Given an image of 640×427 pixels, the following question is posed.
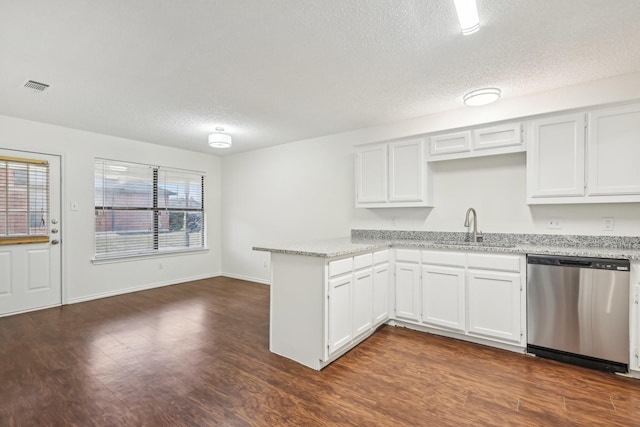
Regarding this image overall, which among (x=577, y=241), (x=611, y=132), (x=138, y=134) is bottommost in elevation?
(x=577, y=241)

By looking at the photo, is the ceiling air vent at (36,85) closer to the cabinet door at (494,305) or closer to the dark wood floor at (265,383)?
the dark wood floor at (265,383)

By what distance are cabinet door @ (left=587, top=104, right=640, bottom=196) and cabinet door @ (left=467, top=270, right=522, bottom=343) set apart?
106 centimetres

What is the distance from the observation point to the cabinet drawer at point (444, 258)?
9.91 ft

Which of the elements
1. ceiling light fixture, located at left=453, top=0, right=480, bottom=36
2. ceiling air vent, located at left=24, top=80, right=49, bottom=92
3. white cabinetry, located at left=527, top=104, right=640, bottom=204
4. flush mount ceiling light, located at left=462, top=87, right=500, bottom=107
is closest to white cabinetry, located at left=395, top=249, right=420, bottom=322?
white cabinetry, located at left=527, top=104, right=640, bottom=204

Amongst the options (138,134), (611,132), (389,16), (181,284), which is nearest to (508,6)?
(389,16)

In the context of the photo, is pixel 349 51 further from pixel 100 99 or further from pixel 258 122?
pixel 100 99

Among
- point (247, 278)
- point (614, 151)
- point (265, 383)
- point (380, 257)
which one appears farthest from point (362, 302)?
point (247, 278)

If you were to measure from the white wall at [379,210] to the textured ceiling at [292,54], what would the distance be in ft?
0.72

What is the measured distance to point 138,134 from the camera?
467cm

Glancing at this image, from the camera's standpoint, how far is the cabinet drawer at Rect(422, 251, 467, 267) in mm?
3019

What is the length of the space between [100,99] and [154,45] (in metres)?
1.50

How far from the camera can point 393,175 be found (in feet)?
12.3

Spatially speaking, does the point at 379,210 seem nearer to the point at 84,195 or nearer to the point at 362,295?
the point at 362,295

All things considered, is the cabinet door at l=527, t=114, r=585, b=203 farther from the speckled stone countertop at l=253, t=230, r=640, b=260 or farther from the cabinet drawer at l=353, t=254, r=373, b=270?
the cabinet drawer at l=353, t=254, r=373, b=270
